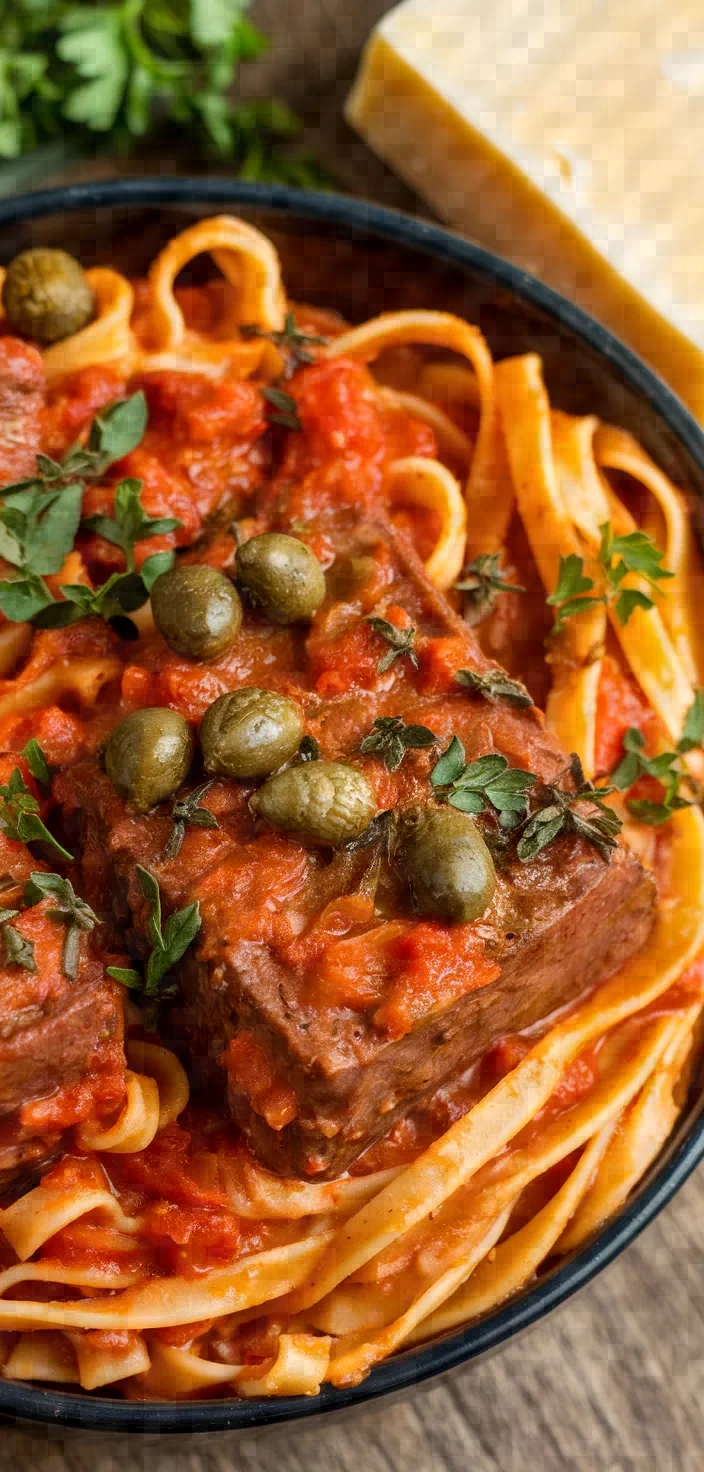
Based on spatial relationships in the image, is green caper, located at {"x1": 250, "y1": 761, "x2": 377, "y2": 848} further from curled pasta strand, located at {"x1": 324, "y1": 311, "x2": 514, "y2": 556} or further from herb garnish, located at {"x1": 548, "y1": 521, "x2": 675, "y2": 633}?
curled pasta strand, located at {"x1": 324, "y1": 311, "x2": 514, "y2": 556}

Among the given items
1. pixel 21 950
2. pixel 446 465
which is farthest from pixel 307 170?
pixel 21 950

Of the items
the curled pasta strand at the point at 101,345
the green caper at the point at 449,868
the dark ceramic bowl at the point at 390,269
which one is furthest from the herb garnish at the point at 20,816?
the dark ceramic bowl at the point at 390,269

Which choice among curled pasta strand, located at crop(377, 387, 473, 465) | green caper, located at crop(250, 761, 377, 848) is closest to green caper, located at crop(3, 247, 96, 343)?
curled pasta strand, located at crop(377, 387, 473, 465)

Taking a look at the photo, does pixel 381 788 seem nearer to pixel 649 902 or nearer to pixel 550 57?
pixel 649 902

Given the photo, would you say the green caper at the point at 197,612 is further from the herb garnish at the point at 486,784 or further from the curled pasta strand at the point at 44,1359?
the curled pasta strand at the point at 44,1359

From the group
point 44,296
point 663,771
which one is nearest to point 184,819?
point 663,771

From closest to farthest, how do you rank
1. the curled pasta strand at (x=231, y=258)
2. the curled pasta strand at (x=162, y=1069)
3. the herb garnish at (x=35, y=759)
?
the herb garnish at (x=35, y=759) → the curled pasta strand at (x=162, y=1069) → the curled pasta strand at (x=231, y=258)
